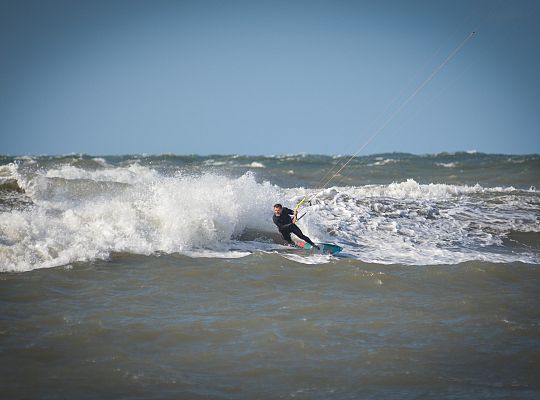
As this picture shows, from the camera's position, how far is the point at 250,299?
734 cm

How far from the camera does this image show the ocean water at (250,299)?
16.8 ft

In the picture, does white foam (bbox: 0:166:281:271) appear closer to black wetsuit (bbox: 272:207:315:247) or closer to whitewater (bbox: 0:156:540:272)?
whitewater (bbox: 0:156:540:272)

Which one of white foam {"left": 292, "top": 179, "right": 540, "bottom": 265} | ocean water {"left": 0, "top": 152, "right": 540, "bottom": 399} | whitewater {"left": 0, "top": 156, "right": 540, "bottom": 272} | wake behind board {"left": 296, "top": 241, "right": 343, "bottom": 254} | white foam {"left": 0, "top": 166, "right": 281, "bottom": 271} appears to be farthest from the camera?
white foam {"left": 292, "top": 179, "right": 540, "bottom": 265}

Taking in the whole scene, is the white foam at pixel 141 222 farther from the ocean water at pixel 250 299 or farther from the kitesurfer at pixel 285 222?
the kitesurfer at pixel 285 222

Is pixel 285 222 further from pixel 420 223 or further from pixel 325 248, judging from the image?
pixel 420 223

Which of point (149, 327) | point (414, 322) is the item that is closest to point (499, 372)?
point (414, 322)

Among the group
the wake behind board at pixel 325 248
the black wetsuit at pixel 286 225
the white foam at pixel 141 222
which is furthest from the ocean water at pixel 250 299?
the black wetsuit at pixel 286 225

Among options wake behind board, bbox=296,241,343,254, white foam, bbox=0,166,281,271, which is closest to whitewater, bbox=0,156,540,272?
white foam, bbox=0,166,281,271

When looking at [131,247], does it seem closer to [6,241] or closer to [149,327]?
[6,241]

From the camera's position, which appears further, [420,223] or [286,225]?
[420,223]

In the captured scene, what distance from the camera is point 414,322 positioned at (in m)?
6.55

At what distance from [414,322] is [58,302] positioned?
4.29 meters

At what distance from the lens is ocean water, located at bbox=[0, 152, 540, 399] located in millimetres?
5109

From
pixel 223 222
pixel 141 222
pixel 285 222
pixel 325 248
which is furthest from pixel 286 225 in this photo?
pixel 141 222
